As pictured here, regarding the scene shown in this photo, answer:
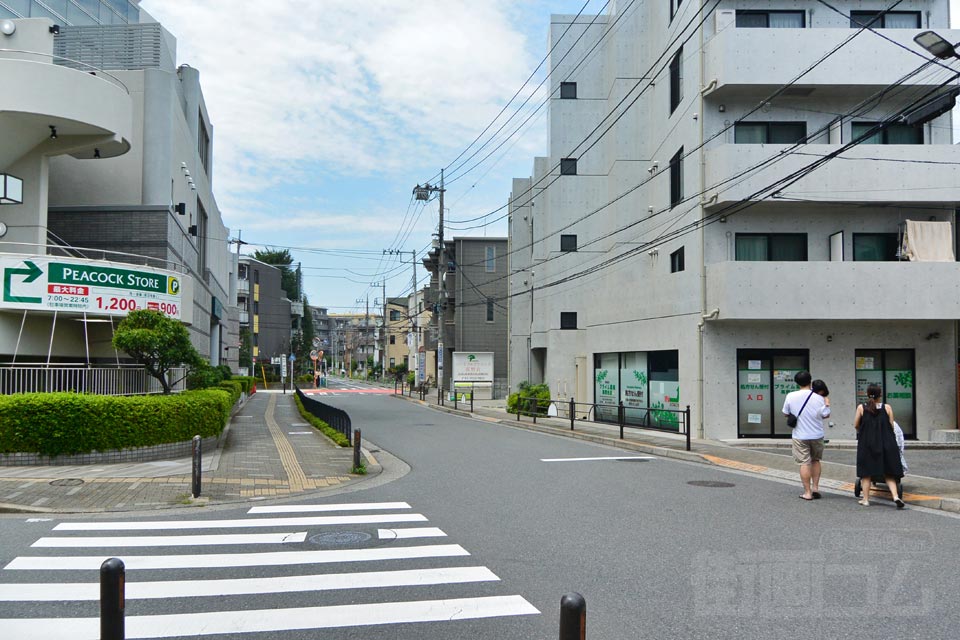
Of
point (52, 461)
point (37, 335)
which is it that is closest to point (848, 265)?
point (52, 461)

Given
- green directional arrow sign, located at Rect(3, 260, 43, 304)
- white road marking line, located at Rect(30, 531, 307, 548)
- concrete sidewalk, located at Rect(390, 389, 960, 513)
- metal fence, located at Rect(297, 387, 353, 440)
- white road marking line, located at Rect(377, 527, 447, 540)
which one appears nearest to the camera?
white road marking line, located at Rect(30, 531, 307, 548)

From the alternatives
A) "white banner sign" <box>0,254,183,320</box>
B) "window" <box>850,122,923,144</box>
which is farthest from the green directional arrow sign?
"window" <box>850,122,923,144</box>

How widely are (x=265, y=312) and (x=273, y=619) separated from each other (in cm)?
8156

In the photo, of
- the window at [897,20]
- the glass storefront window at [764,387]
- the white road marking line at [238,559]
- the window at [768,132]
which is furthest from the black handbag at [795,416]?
the window at [897,20]

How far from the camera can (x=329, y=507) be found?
10.5m

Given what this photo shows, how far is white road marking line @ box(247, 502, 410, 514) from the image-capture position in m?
10.3

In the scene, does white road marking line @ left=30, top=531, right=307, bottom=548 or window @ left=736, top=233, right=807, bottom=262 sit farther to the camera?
window @ left=736, top=233, right=807, bottom=262

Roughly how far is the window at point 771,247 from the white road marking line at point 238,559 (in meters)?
15.8

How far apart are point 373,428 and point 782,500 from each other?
631 inches

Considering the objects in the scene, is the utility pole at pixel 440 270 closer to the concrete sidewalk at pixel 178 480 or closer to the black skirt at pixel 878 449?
the concrete sidewalk at pixel 178 480

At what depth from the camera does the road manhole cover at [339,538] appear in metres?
8.09

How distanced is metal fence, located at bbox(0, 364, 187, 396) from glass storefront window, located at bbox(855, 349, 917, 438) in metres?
19.4

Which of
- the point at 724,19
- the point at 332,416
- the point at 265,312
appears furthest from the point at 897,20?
the point at 265,312

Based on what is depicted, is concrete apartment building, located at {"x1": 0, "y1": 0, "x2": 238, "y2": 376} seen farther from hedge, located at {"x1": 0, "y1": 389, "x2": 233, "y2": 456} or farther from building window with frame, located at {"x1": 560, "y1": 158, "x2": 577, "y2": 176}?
building window with frame, located at {"x1": 560, "y1": 158, "x2": 577, "y2": 176}
